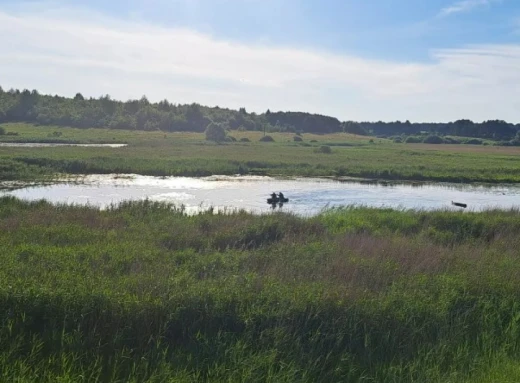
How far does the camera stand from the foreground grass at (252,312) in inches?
278

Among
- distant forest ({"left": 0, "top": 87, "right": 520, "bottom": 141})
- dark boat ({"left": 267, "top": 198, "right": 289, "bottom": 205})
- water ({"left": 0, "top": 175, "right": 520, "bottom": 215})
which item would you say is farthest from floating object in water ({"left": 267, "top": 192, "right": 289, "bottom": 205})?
distant forest ({"left": 0, "top": 87, "right": 520, "bottom": 141})

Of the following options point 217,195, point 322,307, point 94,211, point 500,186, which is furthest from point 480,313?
point 500,186

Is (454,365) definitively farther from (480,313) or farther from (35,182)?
(35,182)

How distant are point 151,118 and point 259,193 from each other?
103 m

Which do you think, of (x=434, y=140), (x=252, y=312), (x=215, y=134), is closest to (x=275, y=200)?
(x=252, y=312)

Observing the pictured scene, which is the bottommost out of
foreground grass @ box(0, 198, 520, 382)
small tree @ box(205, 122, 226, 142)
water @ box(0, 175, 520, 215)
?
water @ box(0, 175, 520, 215)

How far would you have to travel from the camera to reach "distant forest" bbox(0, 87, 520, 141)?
118m

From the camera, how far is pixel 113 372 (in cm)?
668

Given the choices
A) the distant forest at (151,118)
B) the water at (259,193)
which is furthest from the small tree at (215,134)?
the water at (259,193)

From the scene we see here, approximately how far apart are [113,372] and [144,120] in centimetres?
12484

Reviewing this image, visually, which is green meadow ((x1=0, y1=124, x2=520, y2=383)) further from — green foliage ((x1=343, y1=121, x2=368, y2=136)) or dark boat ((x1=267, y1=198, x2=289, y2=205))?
green foliage ((x1=343, y1=121, x2=368, y2=136))

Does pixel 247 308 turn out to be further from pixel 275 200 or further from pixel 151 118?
pixel 151 118

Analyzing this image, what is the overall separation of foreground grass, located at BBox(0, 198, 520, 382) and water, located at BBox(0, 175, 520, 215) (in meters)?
12.1

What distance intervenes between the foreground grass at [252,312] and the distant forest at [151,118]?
106 meters
